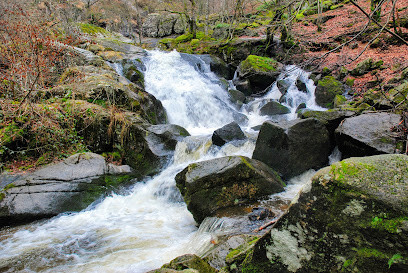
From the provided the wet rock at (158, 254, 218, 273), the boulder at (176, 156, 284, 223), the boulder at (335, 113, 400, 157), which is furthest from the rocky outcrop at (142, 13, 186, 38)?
the wet rock at (158, 254, 218, 273)

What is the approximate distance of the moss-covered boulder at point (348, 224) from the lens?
4.51ft

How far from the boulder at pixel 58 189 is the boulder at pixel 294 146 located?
4261 millimetres

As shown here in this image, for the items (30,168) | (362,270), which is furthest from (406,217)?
(30,168)

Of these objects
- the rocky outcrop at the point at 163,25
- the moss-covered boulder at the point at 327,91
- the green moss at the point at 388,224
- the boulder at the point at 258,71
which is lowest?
the green moss at the point at 388,224

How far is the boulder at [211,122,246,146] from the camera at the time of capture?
25.3 ft

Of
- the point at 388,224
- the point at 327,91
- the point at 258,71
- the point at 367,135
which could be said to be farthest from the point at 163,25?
the point at 388,224

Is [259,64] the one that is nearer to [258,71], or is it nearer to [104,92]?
[258,71]

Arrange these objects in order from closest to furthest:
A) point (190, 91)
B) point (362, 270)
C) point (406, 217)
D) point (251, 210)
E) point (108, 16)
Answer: point (406, 217) < point (362, 270) < point (251, 210) < point (190, 91) < point (108, 16)

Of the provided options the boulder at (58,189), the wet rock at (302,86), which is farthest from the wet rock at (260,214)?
the wet rock at (302,86)

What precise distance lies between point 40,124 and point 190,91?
25.8 feet

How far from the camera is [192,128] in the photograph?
11023mm

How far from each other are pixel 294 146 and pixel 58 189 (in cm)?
590

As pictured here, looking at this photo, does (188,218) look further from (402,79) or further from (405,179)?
(402,79)

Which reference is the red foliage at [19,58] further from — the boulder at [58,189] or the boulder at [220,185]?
the boulder at [220,185]
